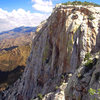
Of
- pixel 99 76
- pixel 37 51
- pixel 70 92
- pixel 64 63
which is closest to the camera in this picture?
pixel 99 76

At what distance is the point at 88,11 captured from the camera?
35156 mm

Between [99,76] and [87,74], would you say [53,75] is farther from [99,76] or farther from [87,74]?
[99,76]

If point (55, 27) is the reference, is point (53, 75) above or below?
below

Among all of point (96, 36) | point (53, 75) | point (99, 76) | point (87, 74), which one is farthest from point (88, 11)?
point (99, 76)

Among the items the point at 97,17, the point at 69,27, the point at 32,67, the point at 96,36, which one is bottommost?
the point at 32,67

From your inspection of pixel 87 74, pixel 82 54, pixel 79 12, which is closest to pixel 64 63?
pixel 82 54

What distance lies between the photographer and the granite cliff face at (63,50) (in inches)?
1123

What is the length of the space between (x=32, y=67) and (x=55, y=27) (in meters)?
17.6

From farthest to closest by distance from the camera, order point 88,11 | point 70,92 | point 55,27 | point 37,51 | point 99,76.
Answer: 1. point 37,51
2. point 55,27
3. point 88,11
4. point 70,92
5. point 99,76

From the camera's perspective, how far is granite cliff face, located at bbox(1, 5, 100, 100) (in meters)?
28.5

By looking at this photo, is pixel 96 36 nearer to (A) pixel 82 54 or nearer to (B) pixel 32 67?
(A) pixel 82 54

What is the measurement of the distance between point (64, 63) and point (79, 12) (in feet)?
52.2

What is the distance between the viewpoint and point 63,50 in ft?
107

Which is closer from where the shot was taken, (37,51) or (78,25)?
(78,25)
